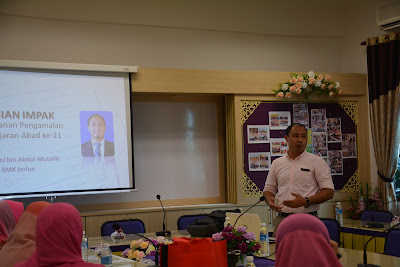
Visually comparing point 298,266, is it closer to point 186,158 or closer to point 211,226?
point 211,226

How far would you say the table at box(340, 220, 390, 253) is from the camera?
17.1 ft

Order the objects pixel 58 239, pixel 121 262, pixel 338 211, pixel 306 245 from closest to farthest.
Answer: pixel 306 245
pixel 58 239
pixel 121 262
pixel 338 211

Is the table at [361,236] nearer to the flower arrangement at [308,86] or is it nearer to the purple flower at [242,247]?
the flower arrangement at [308,86]

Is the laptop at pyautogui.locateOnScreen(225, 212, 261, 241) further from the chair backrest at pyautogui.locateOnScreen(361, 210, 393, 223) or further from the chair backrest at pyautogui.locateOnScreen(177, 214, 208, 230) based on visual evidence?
the chair backrest at pyautogui.locateOnScreen(361, 210, 393, 223)

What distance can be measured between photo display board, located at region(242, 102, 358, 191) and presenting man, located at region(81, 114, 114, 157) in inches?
73.9

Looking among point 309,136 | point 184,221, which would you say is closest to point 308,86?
point 309,136

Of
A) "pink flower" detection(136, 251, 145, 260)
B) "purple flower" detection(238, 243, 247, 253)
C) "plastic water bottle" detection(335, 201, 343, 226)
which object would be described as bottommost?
"plastic water bottle" detection(335, 201, 343, 226)

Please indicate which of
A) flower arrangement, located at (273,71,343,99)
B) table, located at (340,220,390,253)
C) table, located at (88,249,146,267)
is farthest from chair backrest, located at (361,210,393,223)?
table, located at (88,249,146,267)

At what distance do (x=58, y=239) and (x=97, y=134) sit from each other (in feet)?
13.3

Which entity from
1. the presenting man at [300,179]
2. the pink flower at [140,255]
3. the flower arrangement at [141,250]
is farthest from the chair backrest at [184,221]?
the pink flower at [140,255]

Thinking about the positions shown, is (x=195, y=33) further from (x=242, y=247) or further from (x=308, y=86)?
(x=242, y=247)

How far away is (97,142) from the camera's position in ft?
20.9

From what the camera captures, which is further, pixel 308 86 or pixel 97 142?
pixel 308 86

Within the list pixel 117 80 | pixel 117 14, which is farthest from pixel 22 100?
pixel 117 14
